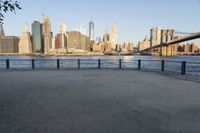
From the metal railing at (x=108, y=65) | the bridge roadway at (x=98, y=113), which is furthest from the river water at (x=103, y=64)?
the bridge roadway at (x=98, y=113)

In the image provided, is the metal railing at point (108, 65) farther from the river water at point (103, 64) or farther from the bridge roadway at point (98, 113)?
the bridge roadway at point (98, 113)

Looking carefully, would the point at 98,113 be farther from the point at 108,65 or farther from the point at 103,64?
the point at 103,64

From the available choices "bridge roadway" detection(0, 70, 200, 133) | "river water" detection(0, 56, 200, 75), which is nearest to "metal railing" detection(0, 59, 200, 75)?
"river water" detection(0, 56, 200, 75)

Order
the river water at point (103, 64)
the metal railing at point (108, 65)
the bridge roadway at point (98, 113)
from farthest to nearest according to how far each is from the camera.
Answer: the river water at point (103, 64)
the metal railing at point (108, 65)
the bridge roadway at point (98, 113)

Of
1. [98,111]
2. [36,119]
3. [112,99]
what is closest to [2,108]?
[36,119]

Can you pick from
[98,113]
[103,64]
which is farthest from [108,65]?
[98,113]

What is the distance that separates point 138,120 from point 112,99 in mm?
2341

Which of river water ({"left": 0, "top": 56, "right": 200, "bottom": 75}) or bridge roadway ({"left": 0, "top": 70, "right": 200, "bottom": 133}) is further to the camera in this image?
river water ({"left": 0, "top": 56, "right": 200, "bottom": 75})

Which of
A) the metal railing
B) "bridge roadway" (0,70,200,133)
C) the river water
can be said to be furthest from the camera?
the river water

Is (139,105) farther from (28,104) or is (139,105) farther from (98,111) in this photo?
(28,104)

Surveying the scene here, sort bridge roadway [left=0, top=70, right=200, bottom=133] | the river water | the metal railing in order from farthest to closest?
the river water, the metal railing, bridge roadway [left=0, top=70, right=200, bottom=133]

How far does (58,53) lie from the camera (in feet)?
542

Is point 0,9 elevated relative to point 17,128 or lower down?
elevated

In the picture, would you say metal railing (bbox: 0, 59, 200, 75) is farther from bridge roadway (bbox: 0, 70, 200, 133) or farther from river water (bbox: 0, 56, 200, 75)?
bridge roadway (bbox: 0, 70, 200, 133)
